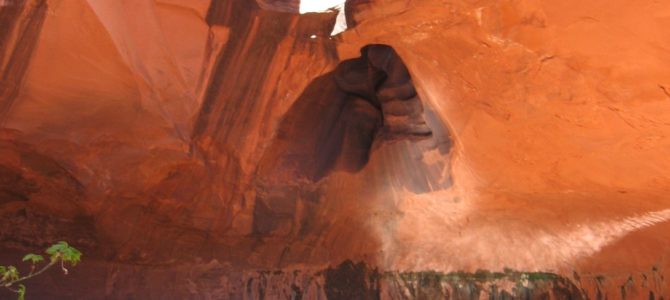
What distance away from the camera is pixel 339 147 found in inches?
178

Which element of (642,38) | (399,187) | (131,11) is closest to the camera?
(642,38)

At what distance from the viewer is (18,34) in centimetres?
344

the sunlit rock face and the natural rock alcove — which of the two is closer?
the sunlit rock face

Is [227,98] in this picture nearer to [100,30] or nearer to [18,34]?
[100,30]

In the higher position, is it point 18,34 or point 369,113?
point 18,34

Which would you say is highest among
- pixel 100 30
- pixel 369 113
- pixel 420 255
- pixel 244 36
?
pixel 100 30

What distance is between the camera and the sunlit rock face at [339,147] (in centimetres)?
308

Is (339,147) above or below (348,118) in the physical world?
below

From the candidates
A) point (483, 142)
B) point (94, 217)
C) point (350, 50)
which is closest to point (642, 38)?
point (483, 142)

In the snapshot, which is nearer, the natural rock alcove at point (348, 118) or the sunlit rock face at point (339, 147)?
the sunlit rock face at point (339, 147)

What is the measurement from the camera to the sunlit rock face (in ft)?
10.1

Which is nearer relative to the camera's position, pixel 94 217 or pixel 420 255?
pixel 94 217

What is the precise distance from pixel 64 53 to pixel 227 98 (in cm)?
98

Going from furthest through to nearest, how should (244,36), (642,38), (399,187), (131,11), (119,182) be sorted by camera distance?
(399,187), (119,182), (244,36), (131,11), (642,38)
